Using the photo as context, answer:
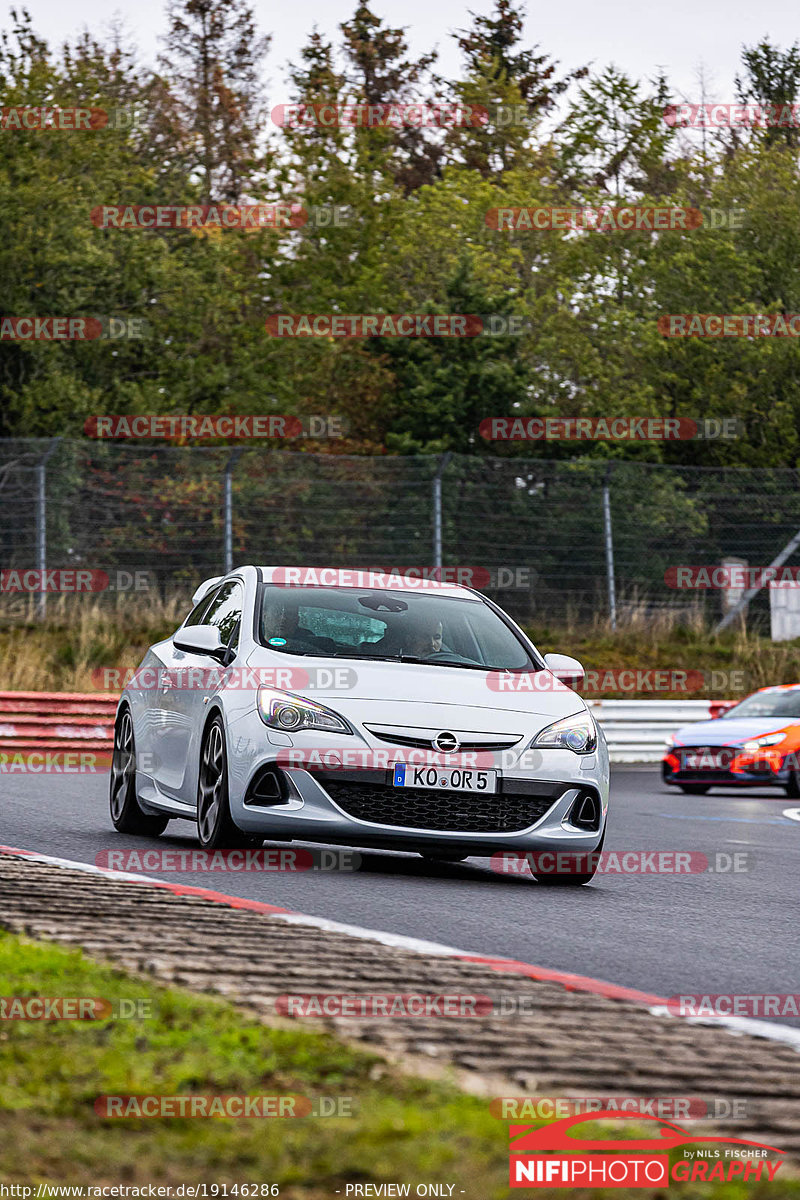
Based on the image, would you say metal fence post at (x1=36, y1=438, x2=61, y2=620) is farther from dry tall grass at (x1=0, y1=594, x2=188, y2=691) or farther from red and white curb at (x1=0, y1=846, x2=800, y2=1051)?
red and white curb at (x1=0, y1=846, x2=800, y2=1051)

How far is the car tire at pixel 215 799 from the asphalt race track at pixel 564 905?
17.3 inches

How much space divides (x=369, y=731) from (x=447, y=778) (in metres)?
0.45

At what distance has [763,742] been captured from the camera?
21203 mm

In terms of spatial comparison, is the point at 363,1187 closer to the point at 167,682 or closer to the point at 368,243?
the point at 167,682

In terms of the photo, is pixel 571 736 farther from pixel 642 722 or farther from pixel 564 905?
pixel 642 722

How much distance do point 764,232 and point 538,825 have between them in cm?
3341

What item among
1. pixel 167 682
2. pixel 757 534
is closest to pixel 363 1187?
pixel 167 682

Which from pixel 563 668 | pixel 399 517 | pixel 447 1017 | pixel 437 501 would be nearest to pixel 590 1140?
pixel 447 1017

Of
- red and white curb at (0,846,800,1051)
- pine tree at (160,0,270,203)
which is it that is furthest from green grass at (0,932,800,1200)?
pine tree at (160,0,270,203)

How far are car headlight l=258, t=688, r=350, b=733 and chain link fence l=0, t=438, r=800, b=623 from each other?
15650mm

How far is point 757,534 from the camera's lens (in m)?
29.2

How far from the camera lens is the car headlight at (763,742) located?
69.5 ft

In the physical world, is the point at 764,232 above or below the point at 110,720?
above

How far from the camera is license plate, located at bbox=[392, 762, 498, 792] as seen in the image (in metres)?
9.22
